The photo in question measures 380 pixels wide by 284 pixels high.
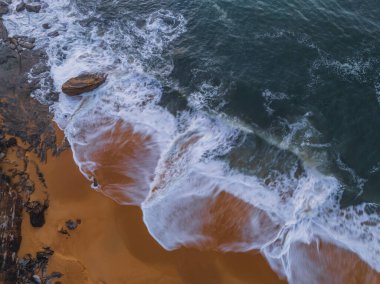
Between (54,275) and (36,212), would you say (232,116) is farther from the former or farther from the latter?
(54,275)

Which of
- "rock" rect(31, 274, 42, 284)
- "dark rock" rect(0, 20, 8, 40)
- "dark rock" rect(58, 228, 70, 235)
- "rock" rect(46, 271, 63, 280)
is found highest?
"dark rock" rect(0, 20, 8, 40)

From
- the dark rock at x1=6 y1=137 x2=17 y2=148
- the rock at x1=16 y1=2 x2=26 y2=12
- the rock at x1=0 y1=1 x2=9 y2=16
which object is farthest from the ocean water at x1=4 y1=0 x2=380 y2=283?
the dark rock at x1=6 y1=137 x2=17 y2=148

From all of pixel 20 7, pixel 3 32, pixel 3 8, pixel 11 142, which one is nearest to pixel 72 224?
pixel 11 142

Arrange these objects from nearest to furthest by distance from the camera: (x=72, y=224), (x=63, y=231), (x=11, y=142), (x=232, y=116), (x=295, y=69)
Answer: (x=63, y=231) → (x=72, y=224) → (x=11, y=142) → (x=232, y=116) → (x=295, y=69)

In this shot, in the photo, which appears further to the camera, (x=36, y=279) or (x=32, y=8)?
(x=32, y=8)

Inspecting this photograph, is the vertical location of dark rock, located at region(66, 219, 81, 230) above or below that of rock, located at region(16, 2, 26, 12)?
below

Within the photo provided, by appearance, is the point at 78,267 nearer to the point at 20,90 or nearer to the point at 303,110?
the point at 20,90

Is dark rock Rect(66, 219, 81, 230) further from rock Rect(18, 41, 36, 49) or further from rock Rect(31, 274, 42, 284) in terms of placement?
rock Rect(18, 41, 36, 49)
